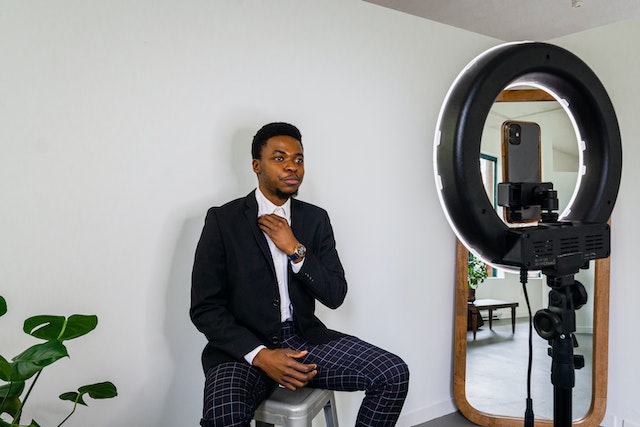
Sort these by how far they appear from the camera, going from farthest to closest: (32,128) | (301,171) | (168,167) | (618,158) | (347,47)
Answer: (347,47), (168,167), (301,171), (32,128), (618,158)

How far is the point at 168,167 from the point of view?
189cm

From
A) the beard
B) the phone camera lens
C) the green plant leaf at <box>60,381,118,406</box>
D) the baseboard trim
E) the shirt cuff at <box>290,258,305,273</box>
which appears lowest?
the baseboard trim

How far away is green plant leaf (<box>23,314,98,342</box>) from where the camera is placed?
1312mm

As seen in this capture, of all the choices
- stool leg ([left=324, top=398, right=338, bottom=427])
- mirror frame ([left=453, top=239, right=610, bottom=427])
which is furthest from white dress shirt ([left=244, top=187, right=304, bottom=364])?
mirror frame ([left=453, top=239, right=610, bottom=427])

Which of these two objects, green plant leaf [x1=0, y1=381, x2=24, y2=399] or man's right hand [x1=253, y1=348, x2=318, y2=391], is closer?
green plant leaf [x1=0, y1=381, x2=24, y2=399]

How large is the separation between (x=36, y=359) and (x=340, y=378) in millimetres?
856

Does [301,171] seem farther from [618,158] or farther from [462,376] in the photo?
[462,376]

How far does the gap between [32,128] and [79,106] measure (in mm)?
162

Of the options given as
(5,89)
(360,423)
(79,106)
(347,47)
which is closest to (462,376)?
(360,423)

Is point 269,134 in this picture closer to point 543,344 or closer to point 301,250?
point 301,250

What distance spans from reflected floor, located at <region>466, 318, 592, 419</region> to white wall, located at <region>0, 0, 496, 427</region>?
28 cm

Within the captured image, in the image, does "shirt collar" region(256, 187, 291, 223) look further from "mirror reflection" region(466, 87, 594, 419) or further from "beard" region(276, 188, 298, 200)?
"mirror reflection" region(466, 87, 594, 419)

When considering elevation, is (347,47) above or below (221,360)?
above

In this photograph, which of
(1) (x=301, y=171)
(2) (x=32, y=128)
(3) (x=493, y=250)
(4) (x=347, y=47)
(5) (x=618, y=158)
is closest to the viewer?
(3) (x=493, y=250)
